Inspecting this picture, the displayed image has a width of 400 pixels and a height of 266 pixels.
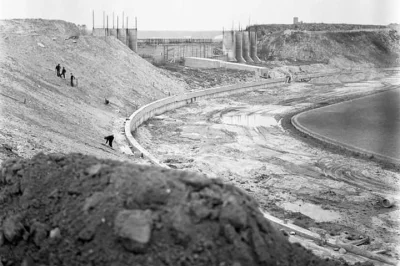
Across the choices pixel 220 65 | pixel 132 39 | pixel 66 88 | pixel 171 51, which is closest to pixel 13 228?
pixel 66 88

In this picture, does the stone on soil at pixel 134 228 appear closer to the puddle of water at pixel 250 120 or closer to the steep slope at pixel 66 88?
the steep slope at pixel 66 88

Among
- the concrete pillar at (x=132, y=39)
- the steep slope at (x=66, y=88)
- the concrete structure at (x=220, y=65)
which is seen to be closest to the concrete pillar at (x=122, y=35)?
the concrete pillar at (x=132, y=39)

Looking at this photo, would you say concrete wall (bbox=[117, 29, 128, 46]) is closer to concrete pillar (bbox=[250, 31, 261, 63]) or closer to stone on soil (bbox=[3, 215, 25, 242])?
concrete pillar (bbox=[250, 31, 261, 63])

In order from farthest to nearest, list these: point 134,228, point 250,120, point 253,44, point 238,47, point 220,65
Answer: point 253,44 < point 238,47 < point 220,65 < point 250,120 < point 134,228

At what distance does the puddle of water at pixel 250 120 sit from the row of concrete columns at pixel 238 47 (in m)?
28.7

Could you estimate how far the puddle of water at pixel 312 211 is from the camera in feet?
47.7

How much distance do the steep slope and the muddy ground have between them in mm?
2725

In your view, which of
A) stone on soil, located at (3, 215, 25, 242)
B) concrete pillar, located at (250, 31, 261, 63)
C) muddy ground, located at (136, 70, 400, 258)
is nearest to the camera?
stone on soil, located at (3, 215, 25, 242)

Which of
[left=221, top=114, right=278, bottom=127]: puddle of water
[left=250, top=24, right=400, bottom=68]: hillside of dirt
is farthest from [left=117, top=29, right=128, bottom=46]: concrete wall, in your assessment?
[left=250, top=24, right=400, bottom=68]: hillside of dirt

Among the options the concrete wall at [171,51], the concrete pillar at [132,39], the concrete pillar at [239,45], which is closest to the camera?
the concrete pillar at [132,39]

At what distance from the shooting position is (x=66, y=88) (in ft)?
93.2

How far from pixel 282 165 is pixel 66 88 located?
45.6ft

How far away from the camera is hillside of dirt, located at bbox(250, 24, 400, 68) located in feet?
221

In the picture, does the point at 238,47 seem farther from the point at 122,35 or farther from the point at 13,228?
the point at 13,228
